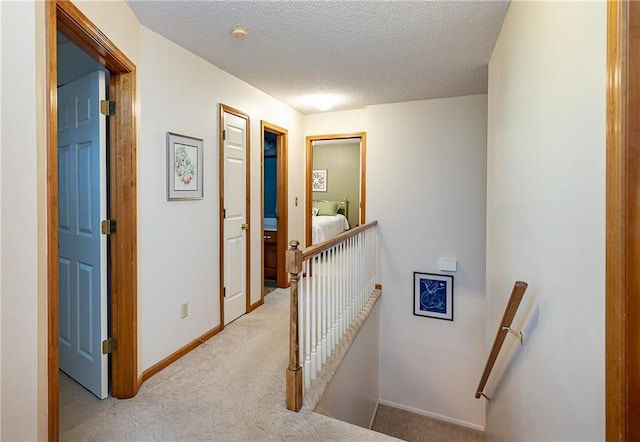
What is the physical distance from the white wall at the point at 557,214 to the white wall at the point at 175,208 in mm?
2268

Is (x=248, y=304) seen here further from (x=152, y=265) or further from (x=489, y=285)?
(x=489, y=285)

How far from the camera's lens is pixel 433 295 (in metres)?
4.37

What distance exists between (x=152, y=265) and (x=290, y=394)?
4.15ft

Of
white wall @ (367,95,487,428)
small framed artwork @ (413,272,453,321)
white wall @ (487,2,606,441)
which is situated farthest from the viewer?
small framed artwork @ (413,272,453,321)

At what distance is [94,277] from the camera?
2.19 metres

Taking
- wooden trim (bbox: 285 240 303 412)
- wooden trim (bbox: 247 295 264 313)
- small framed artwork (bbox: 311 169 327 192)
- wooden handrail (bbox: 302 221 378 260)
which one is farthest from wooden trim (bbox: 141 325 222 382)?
small framed artwork (bbox: 311 169 327 192)

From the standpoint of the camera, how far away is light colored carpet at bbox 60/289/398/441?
1909 mm

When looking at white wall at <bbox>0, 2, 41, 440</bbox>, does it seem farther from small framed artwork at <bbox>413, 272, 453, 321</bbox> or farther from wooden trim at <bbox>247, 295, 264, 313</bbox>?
small framed artwork at <bbox>413, 272, 453, 321</bbox>

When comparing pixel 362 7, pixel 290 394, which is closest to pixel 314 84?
pixel 362 7

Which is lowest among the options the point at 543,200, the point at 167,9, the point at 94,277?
the point at 94,277

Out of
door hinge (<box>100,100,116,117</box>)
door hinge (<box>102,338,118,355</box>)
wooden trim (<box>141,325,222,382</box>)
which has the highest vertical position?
door hinge (<box>100,100,116,117</box>)

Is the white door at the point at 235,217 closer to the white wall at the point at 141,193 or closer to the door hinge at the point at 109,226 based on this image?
the white wall at the point at 141,193

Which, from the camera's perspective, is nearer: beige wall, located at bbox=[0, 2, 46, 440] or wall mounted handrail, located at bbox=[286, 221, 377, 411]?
beige wall, located at bbox=[0, 2, 46, 440]

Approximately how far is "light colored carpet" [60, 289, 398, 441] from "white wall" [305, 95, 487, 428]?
2.26m
